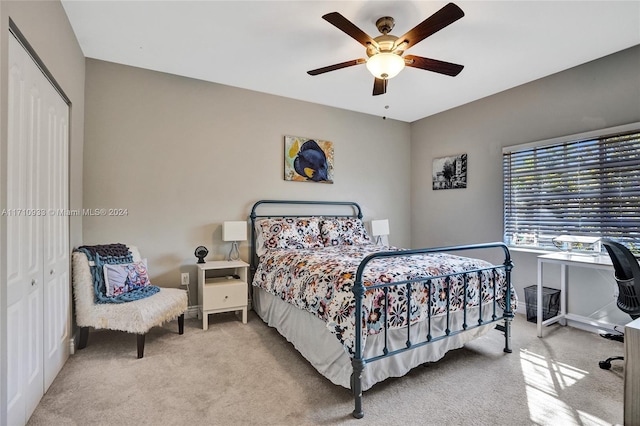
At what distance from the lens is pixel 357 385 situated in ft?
6.18

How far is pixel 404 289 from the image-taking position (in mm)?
2162

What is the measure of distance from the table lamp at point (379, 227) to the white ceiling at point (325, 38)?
1868mm

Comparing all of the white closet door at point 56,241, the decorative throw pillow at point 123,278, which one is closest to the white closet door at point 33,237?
the white closet door at point 56,241

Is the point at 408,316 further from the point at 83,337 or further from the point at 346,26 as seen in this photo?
the point at 83,337

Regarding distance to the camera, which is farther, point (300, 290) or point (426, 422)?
point (300, 290)

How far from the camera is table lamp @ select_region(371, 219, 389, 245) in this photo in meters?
4.59

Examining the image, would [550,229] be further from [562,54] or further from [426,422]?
[426,422]

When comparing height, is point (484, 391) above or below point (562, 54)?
below

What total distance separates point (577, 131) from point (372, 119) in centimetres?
254

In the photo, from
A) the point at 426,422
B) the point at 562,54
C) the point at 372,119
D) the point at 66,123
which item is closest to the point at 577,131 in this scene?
the point at 562,54

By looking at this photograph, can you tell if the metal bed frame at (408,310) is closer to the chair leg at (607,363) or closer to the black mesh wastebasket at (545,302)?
the chair leg at (607,363)

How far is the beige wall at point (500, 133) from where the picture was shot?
3047 millimetres

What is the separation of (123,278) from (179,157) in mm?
1430

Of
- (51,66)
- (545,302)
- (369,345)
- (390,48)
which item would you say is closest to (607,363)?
(545,302)
